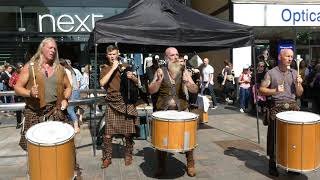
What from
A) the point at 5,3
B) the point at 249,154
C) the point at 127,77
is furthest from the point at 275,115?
the point at 5,3

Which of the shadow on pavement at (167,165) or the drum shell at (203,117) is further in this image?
the drum shell at (203,117)

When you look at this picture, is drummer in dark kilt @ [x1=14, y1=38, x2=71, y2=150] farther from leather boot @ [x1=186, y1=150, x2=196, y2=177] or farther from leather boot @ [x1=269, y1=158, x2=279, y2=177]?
leather boot @ [x1=269, y1=158, x2=279, y2=177]

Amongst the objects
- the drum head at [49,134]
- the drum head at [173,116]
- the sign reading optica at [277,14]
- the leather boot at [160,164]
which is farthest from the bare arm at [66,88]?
the sign reading optica at [277,14]

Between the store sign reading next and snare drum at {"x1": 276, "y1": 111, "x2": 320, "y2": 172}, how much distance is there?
16.3 meters

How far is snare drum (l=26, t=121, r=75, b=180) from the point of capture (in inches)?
167

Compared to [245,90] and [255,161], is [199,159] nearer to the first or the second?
[255,161]

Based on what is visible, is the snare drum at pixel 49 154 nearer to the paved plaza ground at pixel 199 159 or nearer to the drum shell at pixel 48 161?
the drum shell at pixel 48 161

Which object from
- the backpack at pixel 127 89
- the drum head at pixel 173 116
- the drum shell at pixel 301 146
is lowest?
the drum shell at pixel 301 146

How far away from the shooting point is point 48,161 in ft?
13.9

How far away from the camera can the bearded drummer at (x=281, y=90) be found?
5625 millimetres

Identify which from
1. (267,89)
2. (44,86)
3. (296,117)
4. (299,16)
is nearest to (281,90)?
(267,89)

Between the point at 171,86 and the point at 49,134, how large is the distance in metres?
2.02

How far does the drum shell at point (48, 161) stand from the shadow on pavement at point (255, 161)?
9.66ft

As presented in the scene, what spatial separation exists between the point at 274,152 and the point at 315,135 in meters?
0.73
